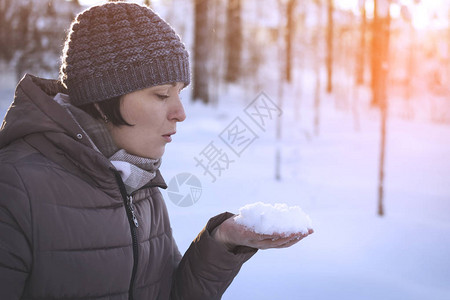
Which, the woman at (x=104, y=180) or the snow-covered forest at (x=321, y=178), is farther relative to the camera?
the snow-covered forest at (x=321, y=178)

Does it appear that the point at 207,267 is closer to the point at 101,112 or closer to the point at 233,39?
the point at 101,112

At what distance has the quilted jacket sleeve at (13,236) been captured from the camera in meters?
1.24

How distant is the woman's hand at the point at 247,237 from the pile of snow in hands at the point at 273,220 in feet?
0.05

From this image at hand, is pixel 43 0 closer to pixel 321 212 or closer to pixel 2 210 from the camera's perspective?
pixel 321 212

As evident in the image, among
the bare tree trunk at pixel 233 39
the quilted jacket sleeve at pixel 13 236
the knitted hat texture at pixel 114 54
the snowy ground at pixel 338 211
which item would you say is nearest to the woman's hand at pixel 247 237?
the knitted hat texture at pixel 114 54

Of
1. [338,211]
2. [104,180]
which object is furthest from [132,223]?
[338,211]

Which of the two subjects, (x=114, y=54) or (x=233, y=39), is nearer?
(x=114, y=54)

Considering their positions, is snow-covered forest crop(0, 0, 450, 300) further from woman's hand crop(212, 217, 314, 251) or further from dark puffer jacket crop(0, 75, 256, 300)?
woman's hand crop(212, 217, 314, 251)

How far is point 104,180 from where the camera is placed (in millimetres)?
1455

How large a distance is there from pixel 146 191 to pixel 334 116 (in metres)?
16.2

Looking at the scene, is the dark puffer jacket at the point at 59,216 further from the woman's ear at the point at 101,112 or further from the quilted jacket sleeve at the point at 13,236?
the woman's ear at the point at 101,112

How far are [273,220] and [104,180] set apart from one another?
536 mm

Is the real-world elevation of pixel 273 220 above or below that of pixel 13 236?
below

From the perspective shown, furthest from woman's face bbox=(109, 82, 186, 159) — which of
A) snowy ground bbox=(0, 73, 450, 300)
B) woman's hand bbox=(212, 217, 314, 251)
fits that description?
snowy ground bbox=(0, 73, 450, 300)
